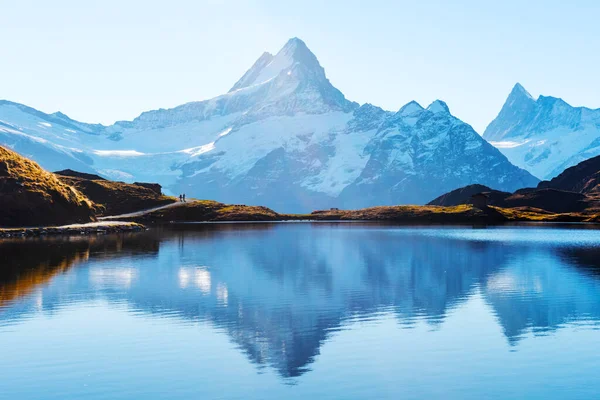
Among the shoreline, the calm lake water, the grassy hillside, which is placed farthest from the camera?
the grassy hillside

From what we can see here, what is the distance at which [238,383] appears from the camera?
108 ft

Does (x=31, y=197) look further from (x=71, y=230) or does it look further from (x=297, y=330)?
(x=297, y=330)

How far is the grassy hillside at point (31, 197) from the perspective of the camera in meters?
154

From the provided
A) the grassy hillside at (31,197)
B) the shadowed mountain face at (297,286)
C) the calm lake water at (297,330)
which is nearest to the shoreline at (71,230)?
the grassy hillside at (31,197)

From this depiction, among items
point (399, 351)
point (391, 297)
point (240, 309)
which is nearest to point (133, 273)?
point (240, 309)

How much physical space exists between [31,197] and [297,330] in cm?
12983

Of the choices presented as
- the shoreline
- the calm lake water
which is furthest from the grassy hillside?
the calm lake water

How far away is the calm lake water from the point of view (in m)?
32.7

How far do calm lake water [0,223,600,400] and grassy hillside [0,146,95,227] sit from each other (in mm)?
69637

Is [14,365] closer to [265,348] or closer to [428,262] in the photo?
[265,348]

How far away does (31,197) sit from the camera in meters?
158

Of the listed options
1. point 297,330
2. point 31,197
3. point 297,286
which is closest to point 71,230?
point 31,197

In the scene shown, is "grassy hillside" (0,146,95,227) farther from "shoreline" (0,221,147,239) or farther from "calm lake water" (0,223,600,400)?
"calm lake water" (0,223,600,400)

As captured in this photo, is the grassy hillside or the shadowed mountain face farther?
the grassy hillside
